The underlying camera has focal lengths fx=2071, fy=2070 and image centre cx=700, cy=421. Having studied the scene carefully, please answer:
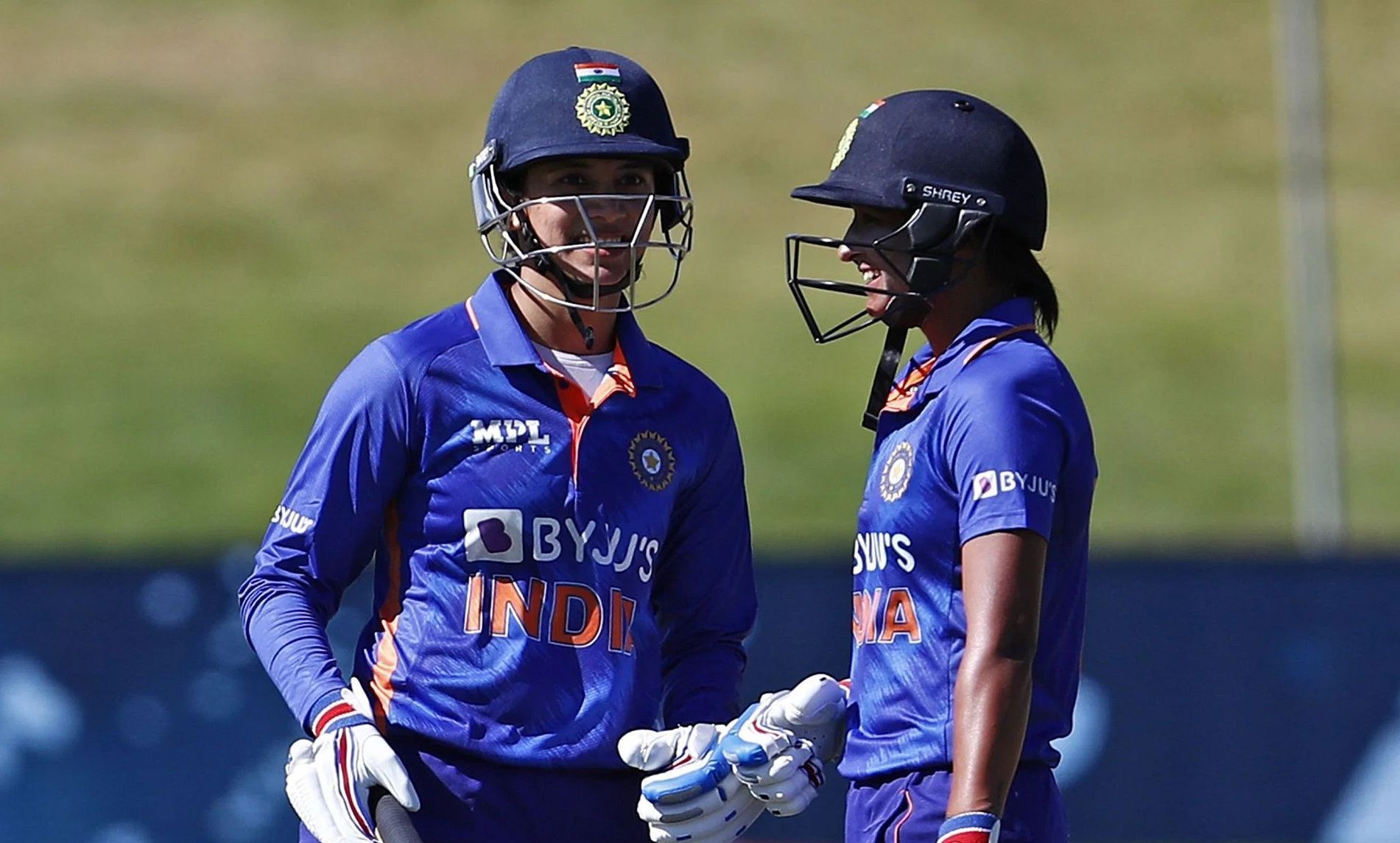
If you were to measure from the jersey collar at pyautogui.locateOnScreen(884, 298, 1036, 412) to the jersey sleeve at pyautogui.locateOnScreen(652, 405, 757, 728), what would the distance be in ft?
1.40

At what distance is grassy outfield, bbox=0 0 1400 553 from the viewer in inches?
650

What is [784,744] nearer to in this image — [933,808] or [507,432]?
[933,808]

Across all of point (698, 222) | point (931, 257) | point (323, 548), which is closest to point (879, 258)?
point (931, 257)

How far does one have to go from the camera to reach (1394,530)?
1566 centimetres

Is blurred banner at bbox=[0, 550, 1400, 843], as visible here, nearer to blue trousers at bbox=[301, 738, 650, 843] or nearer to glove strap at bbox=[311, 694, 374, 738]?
blue trousers at bbox=[301, 738, 650, 843]

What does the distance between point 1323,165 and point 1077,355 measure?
5.25 m

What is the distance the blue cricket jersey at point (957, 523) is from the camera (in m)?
3.26

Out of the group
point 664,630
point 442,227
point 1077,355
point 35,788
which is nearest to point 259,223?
point 442,227

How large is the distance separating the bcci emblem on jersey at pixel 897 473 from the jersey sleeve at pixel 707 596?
1.51 ft

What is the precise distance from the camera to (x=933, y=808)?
11.0 feet

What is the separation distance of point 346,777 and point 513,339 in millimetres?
829

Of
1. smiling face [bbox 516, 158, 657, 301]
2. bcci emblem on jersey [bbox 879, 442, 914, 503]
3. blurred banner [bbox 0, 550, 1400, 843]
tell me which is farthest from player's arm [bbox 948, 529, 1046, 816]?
blurred banner [bbox 0, 550, 1400, 843]

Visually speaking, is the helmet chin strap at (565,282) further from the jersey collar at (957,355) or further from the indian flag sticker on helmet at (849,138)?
the jersey collar at (957,355)

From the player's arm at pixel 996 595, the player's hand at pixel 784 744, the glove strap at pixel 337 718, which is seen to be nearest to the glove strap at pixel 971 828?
the player's arm at pixel 996 595
